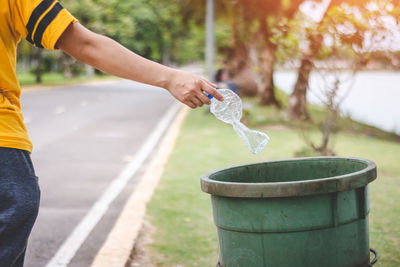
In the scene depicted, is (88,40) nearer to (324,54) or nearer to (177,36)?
(324,54)

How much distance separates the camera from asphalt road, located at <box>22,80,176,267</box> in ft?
17.7

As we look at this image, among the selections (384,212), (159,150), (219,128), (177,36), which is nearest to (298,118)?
(219,128)

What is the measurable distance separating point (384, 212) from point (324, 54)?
3.99 m

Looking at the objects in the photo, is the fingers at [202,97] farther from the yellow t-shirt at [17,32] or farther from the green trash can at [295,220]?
the yellow t-shirt at [17,32]

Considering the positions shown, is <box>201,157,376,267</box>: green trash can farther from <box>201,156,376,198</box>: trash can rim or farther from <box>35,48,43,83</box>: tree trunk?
<box>35,48,43,83</box>: tree trunk

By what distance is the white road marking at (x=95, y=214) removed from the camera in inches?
189

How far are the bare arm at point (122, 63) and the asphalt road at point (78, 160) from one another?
269 cm

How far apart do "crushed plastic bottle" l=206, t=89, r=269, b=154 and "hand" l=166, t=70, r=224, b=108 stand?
10.3 inches

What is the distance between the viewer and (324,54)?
31.1 ft

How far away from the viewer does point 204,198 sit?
6801mm

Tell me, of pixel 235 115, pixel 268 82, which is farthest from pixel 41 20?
pixel 268 82

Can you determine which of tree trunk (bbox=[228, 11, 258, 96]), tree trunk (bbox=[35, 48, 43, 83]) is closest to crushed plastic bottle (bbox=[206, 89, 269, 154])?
tree trunk (bbox=[228, 11, 258, 96])

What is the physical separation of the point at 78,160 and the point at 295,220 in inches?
311

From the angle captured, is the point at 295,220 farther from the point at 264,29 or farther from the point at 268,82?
the point at 268,82
